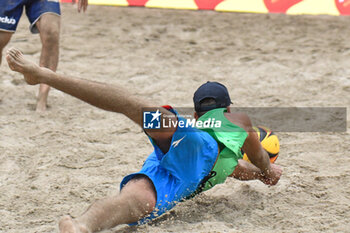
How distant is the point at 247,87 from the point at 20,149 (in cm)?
207

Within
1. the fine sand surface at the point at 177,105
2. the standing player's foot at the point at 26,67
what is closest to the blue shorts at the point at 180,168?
the fine sand surface at the point at 177,105

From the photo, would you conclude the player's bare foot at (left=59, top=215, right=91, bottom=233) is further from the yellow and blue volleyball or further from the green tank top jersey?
the yellow and blue volleyball

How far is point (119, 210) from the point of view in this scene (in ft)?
6.91

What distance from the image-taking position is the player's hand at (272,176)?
2.59 m

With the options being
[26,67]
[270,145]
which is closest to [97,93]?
[26,67]

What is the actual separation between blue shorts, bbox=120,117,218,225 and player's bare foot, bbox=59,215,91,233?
0.34 m

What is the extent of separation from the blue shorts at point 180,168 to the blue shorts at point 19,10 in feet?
6.36

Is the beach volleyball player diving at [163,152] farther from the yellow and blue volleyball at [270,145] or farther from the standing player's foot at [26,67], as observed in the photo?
the yellow and blue volleyball at [270,145]

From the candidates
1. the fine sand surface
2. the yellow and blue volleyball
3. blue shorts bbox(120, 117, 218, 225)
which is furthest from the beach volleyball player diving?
the yellow and blue volleyball

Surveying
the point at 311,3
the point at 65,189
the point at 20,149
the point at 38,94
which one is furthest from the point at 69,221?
the point at 311,3

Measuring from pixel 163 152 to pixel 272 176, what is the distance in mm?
676

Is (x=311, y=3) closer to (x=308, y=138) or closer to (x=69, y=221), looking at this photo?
(x=308, y=138)

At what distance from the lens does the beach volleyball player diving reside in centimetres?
206

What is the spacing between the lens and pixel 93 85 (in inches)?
81.0
